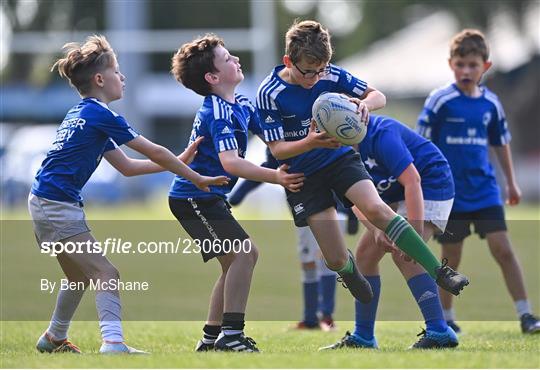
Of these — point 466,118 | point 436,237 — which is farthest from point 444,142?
point 436,237

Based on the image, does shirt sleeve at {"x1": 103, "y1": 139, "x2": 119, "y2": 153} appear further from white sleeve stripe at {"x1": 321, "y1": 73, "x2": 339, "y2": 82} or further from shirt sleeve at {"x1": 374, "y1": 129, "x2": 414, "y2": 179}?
shirt sleeve at {"x1": 374, "y1": 129, "x2": 414, "y2": 179}

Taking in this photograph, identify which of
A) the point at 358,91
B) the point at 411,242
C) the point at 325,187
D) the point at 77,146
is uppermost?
the point at 358,91

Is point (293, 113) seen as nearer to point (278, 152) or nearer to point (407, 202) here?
point (278, 152)

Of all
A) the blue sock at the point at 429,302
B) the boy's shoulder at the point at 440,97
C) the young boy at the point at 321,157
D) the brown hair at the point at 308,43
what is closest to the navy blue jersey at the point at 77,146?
the young boy at the point at 321,157

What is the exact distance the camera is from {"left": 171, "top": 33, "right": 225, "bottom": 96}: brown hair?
6625 mm

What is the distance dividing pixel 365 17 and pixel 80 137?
35440 millimetres

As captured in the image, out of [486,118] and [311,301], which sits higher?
[486,118]

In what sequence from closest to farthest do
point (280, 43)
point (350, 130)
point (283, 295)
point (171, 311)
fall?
point (350, 130)
point (171, 311)
point (283, 295)
point (280, 43)

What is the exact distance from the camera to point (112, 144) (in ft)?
21.3

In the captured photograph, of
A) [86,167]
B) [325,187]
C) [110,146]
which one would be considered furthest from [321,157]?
[86,167]

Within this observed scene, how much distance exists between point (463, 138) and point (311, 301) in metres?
1.62

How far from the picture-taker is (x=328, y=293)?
844cm

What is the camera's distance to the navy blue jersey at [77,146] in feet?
20.4

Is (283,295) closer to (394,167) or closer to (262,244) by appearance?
(394,167)
